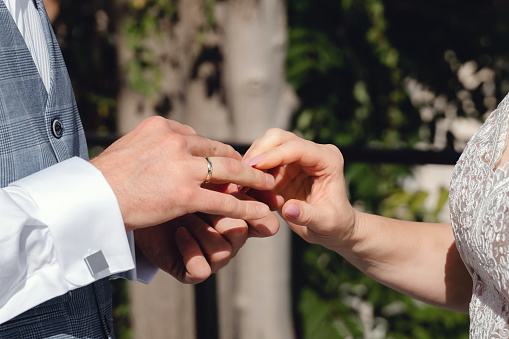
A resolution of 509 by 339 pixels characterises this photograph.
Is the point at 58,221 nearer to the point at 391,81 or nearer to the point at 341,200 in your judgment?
the point at 341,200

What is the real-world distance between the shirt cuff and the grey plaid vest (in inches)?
2.6

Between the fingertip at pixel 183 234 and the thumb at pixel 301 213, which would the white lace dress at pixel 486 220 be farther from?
the fingertip at pixel 183 234

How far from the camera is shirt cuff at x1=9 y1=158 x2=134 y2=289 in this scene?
2.84 feet

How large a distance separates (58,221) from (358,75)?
2426mm

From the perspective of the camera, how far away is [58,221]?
0.87m

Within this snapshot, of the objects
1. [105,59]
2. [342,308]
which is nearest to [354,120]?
[342,308]

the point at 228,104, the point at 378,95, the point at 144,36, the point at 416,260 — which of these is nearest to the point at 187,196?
the point at 416,260

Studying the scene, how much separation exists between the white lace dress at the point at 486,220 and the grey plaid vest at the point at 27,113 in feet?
2.40

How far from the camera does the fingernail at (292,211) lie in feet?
3.64

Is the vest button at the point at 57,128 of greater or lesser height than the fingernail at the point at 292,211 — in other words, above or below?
above

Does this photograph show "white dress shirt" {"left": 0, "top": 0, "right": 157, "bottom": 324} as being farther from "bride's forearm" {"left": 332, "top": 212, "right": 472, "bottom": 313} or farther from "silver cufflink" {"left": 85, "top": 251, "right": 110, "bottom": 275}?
"bride's forearm" {"left": 332, "top": 212, "right": 472, "bottom": 313}

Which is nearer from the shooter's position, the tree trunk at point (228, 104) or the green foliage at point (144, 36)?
the tree trunk at point (228, 104)

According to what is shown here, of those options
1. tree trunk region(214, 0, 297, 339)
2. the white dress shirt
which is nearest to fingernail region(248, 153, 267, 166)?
the white dress shirt

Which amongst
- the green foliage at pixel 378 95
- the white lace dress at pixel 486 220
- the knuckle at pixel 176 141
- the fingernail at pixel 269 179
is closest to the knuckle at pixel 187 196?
the knuckle at pixel 176 141
